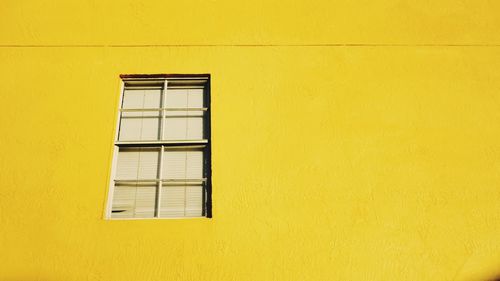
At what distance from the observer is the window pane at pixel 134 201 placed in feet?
11.8

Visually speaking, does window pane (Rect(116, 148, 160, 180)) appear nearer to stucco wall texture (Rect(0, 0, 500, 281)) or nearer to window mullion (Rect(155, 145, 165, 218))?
window mullion (Rect(155, 145, 165, 218))

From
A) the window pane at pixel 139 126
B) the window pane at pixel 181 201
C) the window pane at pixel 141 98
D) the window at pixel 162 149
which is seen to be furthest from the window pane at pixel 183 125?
the window pane at pixel 181 201

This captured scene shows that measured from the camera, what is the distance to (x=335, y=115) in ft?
12.9

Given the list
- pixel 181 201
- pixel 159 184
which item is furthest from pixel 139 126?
pixel 181 201

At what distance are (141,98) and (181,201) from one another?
1.27m

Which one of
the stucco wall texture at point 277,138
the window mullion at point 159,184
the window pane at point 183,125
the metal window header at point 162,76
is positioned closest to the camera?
the stucco wall texture at point 277,138

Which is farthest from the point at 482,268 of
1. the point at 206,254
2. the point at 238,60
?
the point at 238,60

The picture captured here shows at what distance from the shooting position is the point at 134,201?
12.0 feet

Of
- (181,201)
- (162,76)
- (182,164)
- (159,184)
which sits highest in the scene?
(162,76)

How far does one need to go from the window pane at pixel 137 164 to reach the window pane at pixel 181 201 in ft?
0.77

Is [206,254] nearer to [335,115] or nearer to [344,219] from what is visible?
[344,219]

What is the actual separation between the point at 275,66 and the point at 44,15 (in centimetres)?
268

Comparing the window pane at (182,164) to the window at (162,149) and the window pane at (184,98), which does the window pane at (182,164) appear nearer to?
the window at (162,149)

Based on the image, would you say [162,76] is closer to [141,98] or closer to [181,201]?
[141,98]
